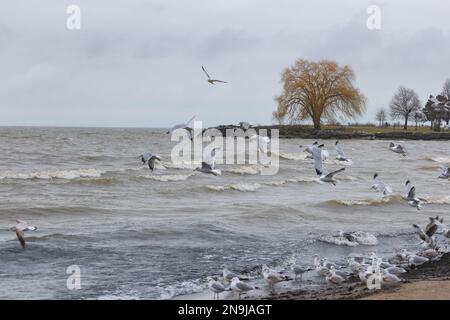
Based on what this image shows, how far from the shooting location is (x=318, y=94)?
74438 millimetres

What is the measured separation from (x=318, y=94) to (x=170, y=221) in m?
61.2

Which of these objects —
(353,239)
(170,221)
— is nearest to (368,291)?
(353,239)

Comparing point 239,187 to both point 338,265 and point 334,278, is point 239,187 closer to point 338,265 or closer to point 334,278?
point 338,265

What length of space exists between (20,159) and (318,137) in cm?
4261

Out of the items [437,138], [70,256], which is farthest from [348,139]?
[70,256]

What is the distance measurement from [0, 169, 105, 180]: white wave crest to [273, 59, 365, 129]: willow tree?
4915cm

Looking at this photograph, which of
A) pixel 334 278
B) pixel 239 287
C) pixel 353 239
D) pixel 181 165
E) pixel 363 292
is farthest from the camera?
pixel 181 165

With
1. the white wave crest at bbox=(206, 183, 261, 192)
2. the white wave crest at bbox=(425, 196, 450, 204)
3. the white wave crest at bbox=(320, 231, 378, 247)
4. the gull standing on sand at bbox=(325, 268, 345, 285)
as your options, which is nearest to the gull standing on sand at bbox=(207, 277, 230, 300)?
the gull standing on sand at bbox=(325, 268, 345, 285)

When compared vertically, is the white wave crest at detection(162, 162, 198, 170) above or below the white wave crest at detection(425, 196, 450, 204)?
above

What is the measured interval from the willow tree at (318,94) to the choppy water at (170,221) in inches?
1770

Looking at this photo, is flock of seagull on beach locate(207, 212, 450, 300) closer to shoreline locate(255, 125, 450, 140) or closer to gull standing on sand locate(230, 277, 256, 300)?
gull standing on sand locate(230, 277, 256, 300)

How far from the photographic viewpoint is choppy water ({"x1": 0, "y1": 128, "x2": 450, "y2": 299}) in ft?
32.3

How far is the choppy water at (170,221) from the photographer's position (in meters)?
9.84

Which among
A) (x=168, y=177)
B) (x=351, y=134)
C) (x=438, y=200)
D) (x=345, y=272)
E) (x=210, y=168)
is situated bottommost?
(x=438, y=200)
